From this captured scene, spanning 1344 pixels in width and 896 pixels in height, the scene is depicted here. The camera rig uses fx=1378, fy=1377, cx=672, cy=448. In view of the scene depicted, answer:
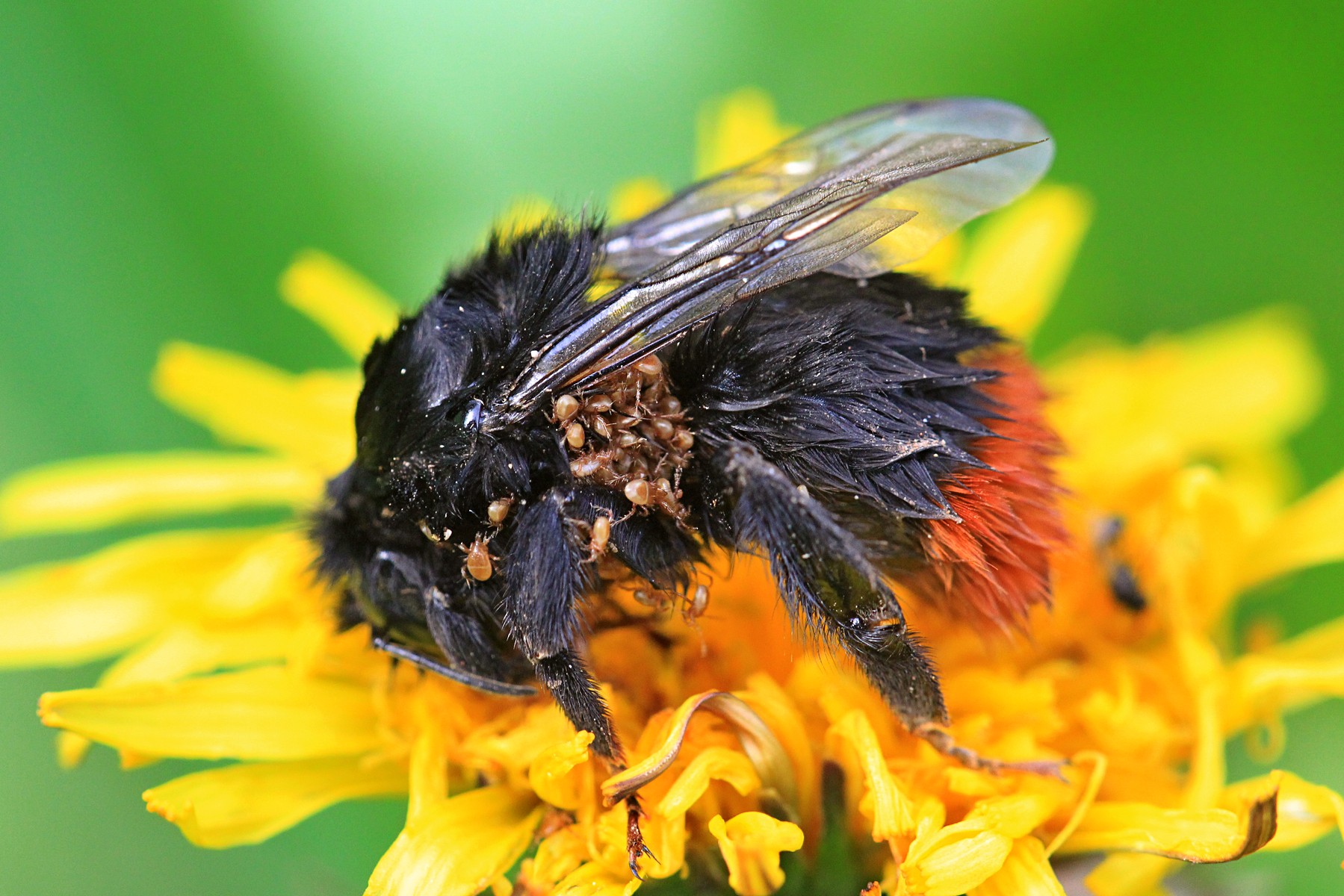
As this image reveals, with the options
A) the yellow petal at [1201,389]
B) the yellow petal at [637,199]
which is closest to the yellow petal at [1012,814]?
the yellow petal at [1201,389]

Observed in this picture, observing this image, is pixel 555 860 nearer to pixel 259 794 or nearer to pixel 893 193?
pixel 259 794

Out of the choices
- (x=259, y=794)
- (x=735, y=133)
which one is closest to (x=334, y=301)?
(x=735, y=133)

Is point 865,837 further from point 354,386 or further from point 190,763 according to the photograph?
point 354,386

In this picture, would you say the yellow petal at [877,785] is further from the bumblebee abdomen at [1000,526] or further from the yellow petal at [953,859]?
the bumblebee abdomen at [1000,526]

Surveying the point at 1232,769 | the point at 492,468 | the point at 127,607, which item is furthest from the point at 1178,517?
the point at 127,607

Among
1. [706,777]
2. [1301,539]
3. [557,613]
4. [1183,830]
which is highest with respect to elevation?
[557,613]
